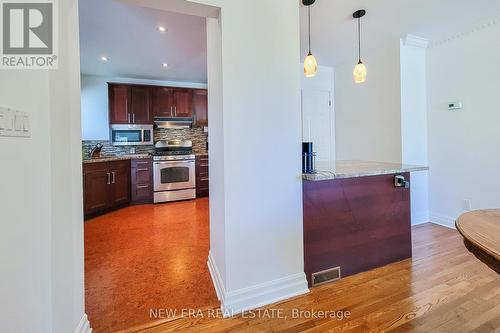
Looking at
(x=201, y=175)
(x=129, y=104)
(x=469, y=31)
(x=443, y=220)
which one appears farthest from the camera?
(x=201, y=175)

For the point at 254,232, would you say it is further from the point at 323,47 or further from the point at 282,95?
the point at 323,47

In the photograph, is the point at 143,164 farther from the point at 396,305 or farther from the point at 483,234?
the point at 483,234

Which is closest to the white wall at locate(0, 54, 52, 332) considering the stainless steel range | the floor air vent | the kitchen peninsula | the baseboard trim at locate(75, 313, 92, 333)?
the baseboard trim at locate(75, 313, 92, 333)

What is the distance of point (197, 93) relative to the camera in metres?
4.92

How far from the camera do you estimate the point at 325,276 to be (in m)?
1.81

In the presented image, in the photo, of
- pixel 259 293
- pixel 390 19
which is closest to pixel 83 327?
pixel 259 293

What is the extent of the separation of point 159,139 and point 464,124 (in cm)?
512

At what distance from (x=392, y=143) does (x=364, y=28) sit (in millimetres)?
1517

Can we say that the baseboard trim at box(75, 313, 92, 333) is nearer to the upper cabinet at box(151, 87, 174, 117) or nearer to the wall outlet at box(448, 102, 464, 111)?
the upper cabinet at box(151, 87, 174, 117)

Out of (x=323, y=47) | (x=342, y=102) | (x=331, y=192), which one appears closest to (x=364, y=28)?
(x=323, y=47)

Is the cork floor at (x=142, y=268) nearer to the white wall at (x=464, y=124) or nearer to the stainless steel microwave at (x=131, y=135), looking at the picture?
the stainless steel microwave at (x=131, y=135)

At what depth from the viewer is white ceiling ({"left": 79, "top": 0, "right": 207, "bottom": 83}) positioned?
93.1 inches

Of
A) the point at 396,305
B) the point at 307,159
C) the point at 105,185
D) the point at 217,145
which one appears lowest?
the point at 396,305

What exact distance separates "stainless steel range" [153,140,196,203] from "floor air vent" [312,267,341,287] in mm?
3354
